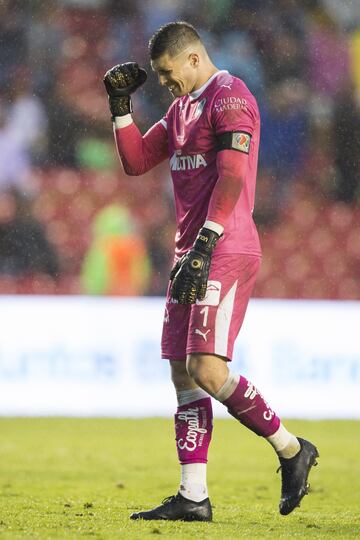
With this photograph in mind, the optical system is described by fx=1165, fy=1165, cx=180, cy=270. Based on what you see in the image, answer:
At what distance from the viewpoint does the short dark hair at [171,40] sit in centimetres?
429

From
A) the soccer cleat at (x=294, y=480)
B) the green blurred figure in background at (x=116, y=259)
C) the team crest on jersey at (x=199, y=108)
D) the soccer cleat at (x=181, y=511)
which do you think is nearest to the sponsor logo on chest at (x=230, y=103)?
the team crest on jersey at (x=199, y=108)

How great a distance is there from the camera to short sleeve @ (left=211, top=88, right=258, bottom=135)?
13.6 feet

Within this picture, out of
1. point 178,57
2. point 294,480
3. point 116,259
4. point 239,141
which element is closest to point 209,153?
point 239,141

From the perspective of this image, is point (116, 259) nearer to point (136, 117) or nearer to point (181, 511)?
point (136, 117)

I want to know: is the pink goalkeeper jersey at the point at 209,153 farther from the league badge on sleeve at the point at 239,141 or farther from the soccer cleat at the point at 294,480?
the soccer cleat at the point at 294,480

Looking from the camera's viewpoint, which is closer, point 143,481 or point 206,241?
point 206,241

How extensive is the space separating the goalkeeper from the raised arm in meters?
0.13

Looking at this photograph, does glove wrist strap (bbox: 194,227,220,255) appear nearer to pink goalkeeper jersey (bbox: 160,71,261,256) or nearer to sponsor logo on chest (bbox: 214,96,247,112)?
pink goalkeeper jersey (bbox: 160,71,261,256)

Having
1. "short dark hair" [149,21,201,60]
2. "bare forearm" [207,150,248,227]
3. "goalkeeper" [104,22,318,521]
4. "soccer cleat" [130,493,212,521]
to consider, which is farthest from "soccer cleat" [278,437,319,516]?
"short dark hair" [149,21,201,60]

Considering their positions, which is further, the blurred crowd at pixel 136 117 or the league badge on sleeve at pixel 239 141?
the blurred crowd at pixel 136 117

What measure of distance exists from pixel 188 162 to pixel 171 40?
0.45 metres

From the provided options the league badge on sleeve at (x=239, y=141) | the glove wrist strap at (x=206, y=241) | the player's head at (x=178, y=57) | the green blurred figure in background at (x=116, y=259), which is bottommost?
the green blurred figure in background at (x=116, y=259)

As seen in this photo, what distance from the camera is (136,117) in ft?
36.9

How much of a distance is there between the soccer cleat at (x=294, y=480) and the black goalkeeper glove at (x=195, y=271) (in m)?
0.71
